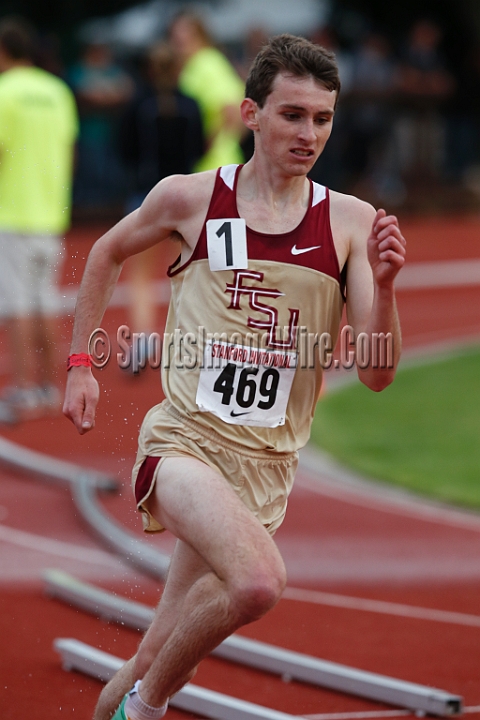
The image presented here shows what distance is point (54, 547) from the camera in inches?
254

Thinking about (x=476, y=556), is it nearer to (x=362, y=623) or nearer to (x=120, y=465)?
(x=362, y=623)

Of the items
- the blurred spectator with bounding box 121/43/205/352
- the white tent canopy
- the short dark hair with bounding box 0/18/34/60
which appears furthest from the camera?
the white tent canopy

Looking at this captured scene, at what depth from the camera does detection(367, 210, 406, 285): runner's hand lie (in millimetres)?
3297

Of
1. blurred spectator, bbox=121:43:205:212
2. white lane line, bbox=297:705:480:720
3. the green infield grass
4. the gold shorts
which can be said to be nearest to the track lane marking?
the green infield grass

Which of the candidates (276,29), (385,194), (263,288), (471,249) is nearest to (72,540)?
(263,288)

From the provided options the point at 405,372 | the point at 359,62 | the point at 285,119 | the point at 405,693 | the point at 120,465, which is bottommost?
the point at 405,693

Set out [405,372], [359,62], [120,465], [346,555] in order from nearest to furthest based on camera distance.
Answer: [346,555] → [120,465] → [405,372] → [359,62]

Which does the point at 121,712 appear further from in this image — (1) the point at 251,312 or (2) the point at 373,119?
(2) the point at 373,119

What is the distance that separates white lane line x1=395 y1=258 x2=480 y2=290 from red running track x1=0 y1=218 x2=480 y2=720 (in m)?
7.52

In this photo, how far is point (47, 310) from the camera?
8.71 metres

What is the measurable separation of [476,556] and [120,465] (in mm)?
2494

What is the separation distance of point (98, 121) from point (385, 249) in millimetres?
14357

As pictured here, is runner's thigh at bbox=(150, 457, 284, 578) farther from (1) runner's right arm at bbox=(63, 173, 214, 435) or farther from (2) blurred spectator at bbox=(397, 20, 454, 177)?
(2) blurred spectator at bbox=(397, 20, 454, 177)

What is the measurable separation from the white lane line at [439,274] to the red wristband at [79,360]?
11.3 meters
